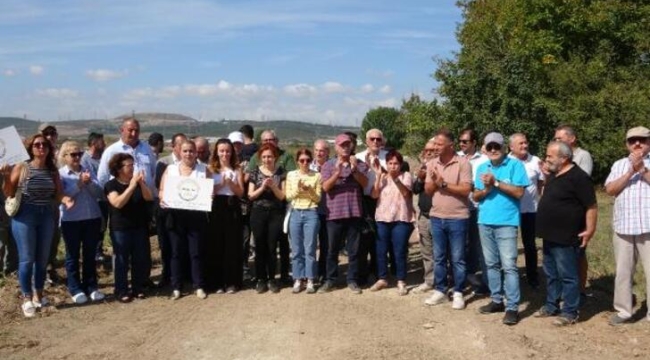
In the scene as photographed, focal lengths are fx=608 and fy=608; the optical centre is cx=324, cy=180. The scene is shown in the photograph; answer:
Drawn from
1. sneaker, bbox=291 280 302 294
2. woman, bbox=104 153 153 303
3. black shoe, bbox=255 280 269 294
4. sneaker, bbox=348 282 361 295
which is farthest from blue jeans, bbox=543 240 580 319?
woman, bbox=104 153 153 303

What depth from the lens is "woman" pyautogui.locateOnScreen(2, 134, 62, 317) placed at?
6887 mm

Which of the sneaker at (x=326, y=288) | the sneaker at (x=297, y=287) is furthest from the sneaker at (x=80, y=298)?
the sneaker at (x=326, y=288)

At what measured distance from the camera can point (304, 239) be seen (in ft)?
25.7

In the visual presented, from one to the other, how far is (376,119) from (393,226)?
3992 cm

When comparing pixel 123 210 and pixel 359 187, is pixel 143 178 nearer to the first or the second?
pixel 123 210

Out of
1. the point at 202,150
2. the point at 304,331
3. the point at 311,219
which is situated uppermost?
the point at 202,150

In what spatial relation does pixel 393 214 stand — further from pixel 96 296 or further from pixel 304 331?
pixel 96 296

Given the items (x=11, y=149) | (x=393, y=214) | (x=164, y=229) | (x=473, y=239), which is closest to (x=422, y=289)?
(x=473, y=239)

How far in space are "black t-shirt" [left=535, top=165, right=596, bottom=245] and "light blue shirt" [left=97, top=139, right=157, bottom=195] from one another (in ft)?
16.0

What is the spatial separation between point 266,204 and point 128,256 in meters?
1.85

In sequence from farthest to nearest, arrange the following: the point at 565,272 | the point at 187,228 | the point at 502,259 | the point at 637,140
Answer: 1. the point at 187,228
2. the point at 502,259
3. the point at 565,272
4. the point at 637,140

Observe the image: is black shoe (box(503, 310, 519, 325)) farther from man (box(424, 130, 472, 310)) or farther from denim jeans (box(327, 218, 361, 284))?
denim jeans (box(327, 218, 361, 284))

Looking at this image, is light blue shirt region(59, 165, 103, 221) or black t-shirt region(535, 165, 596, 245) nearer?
black t-shirt region(535, 165, 596, 245)

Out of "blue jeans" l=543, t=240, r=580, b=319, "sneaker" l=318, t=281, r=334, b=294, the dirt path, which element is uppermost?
"blue jeans" l=543, t=240, r=580, b=319
